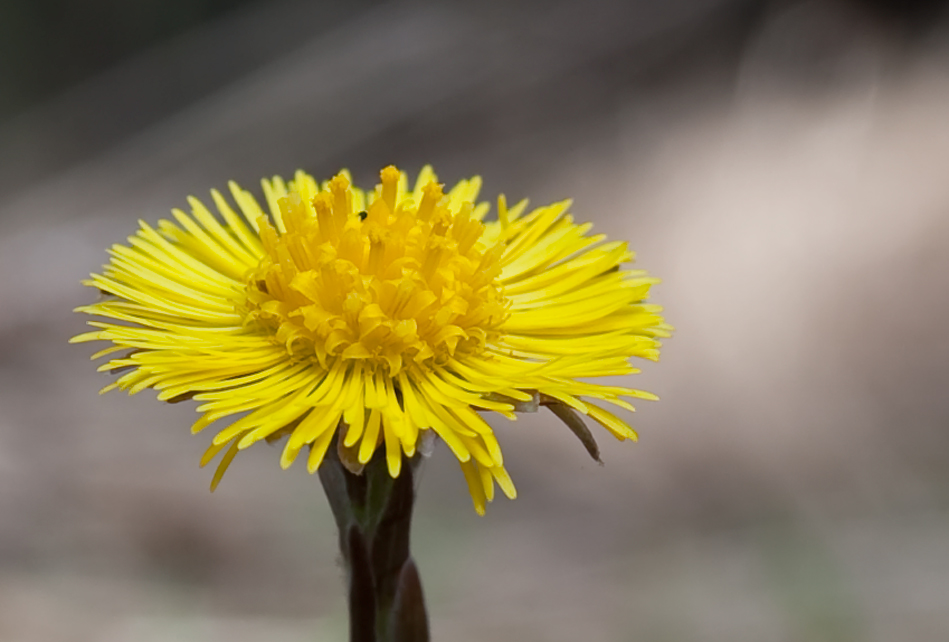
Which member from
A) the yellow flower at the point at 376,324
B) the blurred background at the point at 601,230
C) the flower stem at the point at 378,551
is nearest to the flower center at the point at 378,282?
the yellow flower at the point at 376,324

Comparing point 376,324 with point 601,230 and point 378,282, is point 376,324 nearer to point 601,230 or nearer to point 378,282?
point 378,282

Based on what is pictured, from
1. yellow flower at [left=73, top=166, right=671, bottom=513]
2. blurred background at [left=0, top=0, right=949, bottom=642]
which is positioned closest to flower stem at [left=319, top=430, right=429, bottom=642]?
yellow flower at [left=73, top=166, right=671, bottom=513]

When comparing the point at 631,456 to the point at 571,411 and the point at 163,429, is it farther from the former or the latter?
the point at 571,411

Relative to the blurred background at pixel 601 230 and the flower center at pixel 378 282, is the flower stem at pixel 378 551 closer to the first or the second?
the flower center at pixel 378 282

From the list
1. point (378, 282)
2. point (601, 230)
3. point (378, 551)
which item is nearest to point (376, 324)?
point (378, 282)

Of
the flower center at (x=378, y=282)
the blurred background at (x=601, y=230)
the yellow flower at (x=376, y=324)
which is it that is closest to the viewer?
the yellow flower at (x=376, y=324)

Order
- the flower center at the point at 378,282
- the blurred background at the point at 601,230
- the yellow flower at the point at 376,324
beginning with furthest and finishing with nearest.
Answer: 1. the blurred background at the point at 601,230
2. the flower center at the point at 378,282
3. the yellow flower at the point at 376,324

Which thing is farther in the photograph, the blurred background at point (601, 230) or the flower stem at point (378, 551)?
the blurred background at point (601, 230)
